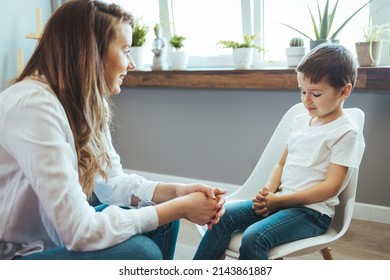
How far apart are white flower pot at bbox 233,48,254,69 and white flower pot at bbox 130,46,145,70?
0.65 meters

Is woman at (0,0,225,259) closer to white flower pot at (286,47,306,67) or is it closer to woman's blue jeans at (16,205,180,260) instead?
woman's blue jeans at (16,205,180,260)

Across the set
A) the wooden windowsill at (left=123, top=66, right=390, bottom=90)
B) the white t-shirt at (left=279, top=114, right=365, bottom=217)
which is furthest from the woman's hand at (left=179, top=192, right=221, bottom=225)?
the wooden windowsill at (left=123, top=66, right=390, bottom=90)

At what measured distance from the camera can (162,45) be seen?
2.64 metres

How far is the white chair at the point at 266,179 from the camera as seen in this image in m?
1.20

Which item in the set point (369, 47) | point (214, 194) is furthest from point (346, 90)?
point (369, 47)

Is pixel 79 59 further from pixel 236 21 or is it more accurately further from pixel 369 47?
pixel 236 21

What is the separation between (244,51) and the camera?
2322 millimetres

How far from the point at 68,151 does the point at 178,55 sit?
5.69 feet

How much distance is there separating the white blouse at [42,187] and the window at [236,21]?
1680 mm

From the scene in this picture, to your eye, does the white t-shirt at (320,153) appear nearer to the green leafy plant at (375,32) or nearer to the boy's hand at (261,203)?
the boy's hand at (261,203)

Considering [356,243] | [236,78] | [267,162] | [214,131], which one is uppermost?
[236,78]

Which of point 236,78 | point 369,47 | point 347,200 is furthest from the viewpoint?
point 236,78

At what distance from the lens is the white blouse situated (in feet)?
2.85
